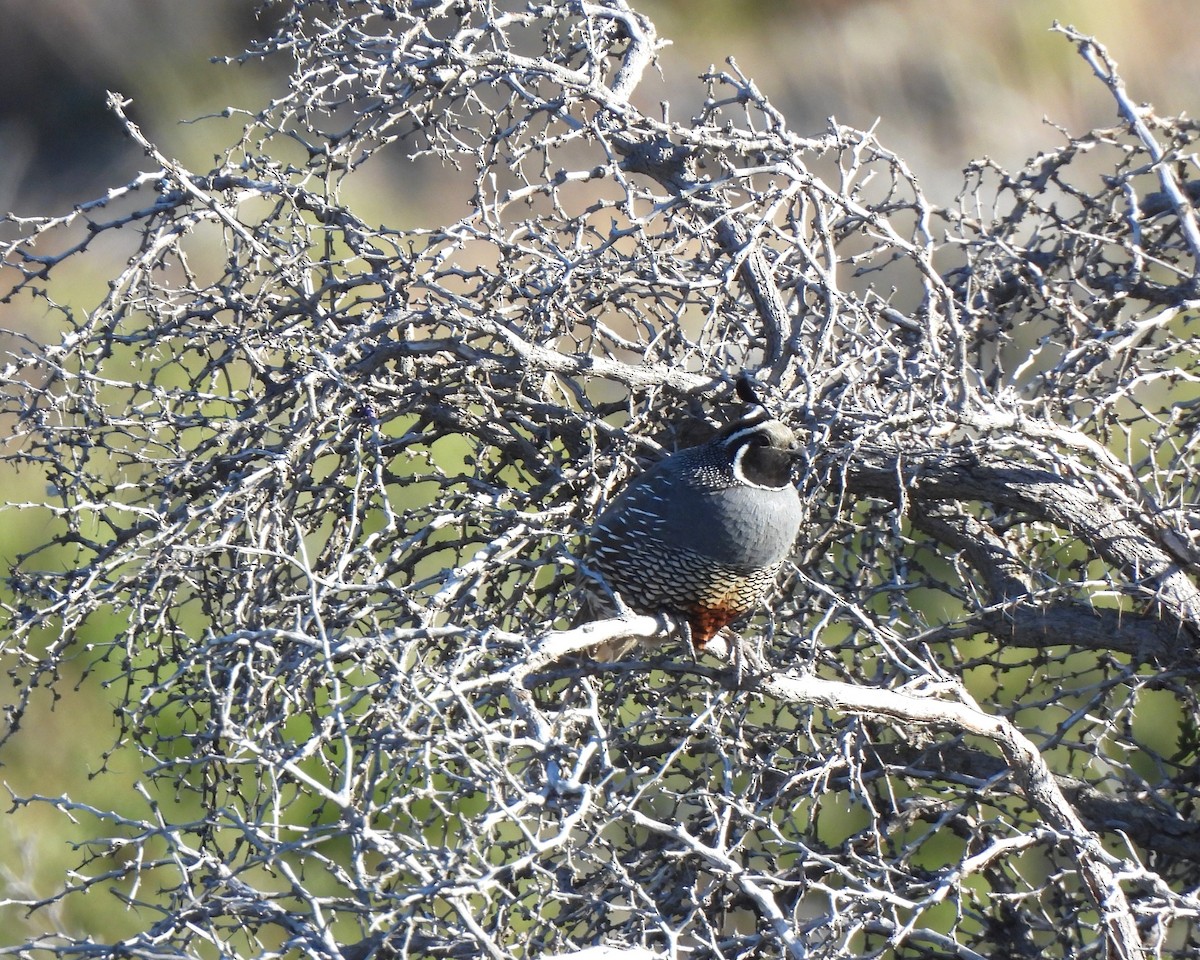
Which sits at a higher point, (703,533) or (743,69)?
(743,69)

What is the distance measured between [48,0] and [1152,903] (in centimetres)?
1176

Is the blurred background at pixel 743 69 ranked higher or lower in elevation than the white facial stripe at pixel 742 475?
higher

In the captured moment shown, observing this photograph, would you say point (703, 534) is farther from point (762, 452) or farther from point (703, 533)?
point (762, 452)

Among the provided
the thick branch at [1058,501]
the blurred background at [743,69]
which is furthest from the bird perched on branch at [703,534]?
the blurred background at [743,69]

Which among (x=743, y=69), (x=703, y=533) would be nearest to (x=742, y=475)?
(x=703, y=533)

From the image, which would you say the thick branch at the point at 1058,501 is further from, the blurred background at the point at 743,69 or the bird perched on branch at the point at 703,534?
the blurred background at the point at 743,69

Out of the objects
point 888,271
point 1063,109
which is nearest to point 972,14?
point 1063,109

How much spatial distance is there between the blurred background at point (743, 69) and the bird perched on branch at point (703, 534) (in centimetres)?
630

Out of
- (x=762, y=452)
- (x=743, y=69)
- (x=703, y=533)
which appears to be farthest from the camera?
(x=743, y=69)

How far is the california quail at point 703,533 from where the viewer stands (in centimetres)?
292

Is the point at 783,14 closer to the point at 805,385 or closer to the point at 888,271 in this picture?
the point at 888,271

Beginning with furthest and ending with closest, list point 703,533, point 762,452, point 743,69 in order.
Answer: point 743,69, point 703,533, point 762,452

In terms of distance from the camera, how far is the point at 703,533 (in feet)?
9.89

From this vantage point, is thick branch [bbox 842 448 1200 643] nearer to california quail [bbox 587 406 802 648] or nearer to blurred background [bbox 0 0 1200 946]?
california quail [bbox 587 406 802 648]
